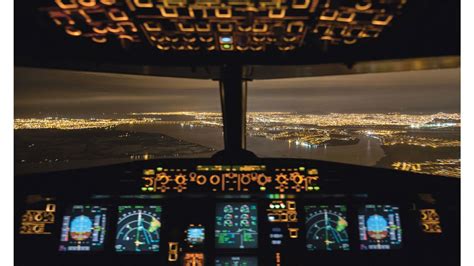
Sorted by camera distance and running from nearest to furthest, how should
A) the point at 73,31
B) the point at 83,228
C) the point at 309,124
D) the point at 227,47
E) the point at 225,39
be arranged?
the point at 73,31
the point at 225,39
the point at 227,47
the point at 83,228
the point at 309,124

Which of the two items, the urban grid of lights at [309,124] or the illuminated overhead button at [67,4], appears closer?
the illuminated overhead button at [67,4]

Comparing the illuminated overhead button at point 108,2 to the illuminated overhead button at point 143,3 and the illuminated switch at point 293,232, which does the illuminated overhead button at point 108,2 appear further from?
the illuminated switch at point 293,232

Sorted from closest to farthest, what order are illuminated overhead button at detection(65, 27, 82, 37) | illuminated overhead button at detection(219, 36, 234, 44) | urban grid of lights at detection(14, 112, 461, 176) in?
1. illuminated overhead button at detection(65, 27, 82, 37)
2. illuminated overhead button at detection(219, 36, 234, 44)
3. urban grid of lights at detection(14, 112, 461, 176)

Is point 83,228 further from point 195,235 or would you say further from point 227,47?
point 227,47

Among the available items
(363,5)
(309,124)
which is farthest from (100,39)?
(309,124)

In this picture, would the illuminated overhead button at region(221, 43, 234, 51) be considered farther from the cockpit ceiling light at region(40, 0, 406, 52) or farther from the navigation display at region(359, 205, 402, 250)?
the navigation display at region(359, 205, 402, 250)

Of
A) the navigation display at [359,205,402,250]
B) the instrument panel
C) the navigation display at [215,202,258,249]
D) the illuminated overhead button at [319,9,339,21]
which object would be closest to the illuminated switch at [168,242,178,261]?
the instrument panel

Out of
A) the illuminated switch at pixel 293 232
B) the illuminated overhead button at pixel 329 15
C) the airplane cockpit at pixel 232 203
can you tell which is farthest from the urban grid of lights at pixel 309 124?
the illuminated overhead button at pixel 329 15
